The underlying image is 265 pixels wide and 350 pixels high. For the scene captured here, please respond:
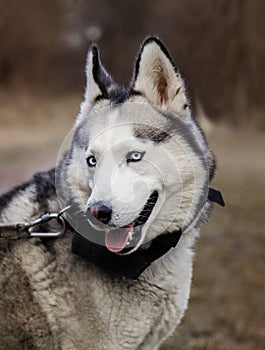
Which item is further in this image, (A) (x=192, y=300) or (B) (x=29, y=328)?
(A) (x=192, y=300)

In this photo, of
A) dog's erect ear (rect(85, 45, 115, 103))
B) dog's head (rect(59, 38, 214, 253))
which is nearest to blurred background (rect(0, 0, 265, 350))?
dog's head (rect(59, 38, 214, 253))

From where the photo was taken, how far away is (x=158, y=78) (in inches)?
112

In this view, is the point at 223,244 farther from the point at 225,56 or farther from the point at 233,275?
the point at 225,56

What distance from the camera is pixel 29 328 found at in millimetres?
2756

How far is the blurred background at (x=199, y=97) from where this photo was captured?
17.6 feet

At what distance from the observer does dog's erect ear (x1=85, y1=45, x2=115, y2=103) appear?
115 inches

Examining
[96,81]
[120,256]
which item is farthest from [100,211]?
[96,81]

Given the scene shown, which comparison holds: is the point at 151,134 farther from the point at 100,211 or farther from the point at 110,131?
the point at 100,211

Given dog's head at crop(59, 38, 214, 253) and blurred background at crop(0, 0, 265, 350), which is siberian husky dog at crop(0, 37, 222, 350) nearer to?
dog's head at crop(59, 38, 214, 253)

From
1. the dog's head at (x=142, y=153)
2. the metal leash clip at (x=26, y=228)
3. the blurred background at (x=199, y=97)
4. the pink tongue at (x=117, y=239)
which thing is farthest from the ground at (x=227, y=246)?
the metal leash clip at (x=26, y=228)

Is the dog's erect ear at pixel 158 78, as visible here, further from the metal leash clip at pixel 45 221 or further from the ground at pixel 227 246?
the ground at pixel 227 246

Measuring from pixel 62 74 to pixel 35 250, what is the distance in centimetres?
1855

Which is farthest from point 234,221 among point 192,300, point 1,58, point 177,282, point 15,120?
point 1,58

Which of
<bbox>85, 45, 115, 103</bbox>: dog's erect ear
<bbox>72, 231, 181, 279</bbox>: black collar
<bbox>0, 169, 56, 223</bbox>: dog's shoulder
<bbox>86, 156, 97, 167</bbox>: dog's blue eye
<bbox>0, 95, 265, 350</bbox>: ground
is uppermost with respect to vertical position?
<bbox>85, 45, 115, 103</bbox>: dog's erect ear
